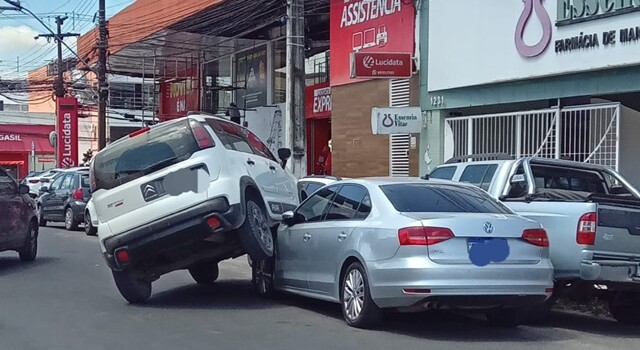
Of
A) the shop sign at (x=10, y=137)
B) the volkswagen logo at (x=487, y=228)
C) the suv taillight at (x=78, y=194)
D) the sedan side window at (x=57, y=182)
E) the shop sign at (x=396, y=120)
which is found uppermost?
the shop sign at (x=396, y=120)

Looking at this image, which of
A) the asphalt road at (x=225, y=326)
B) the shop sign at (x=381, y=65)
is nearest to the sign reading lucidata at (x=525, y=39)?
the shop sign at (x=381, y=65)

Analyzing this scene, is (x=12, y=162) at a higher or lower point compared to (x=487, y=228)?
lower

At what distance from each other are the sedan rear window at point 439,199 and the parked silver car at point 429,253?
0.03 feet

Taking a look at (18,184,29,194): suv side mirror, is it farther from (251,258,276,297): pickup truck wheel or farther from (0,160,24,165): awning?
(0,160,24,165): awning

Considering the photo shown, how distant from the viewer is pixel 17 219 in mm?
15641

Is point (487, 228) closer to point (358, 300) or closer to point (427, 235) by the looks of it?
point (427, 235)

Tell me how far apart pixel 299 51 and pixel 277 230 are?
27.4 feet

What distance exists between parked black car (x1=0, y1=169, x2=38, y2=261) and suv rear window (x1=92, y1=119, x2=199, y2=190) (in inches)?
184

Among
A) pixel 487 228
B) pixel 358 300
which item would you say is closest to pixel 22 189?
pixel 358 300

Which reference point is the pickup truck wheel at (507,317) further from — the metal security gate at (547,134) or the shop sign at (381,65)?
the shop sign at (381,65)

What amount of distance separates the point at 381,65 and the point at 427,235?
12030 mm

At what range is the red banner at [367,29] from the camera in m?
21.1

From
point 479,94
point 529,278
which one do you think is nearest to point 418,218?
point 529,278

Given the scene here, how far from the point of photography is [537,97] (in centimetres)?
1753
